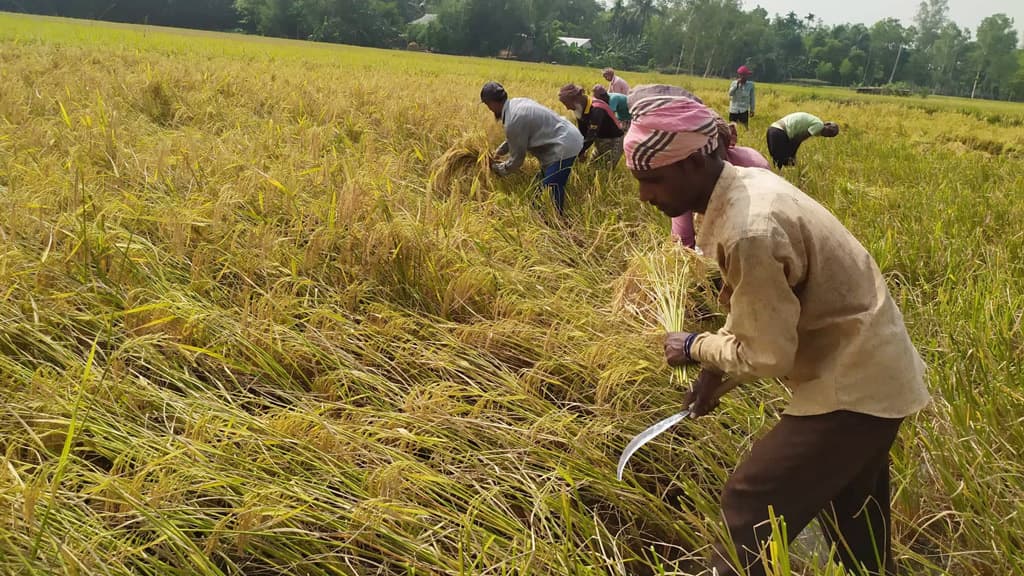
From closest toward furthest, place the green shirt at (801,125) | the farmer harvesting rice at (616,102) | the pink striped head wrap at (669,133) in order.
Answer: the pink striped head wrap at (669,133) < the green shirt at (801,125) < the farmer harvesting rice at (616,102)

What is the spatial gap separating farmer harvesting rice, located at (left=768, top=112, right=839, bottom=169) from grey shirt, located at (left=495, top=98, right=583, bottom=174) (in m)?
1.94

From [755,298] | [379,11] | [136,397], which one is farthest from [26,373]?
[379,11]

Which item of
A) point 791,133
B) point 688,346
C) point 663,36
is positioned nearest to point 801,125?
point 791,133

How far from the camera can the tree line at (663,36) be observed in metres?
47.6

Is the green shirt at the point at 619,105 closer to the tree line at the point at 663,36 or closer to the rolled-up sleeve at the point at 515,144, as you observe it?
the rolled-up sleeve at the point at 515,144

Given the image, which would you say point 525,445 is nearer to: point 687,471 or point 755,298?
point 687,471

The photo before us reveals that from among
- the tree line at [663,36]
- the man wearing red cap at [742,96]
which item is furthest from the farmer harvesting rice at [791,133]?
the tree line at [663,36]

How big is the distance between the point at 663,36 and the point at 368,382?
70.9m

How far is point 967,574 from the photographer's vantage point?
1.51 meters

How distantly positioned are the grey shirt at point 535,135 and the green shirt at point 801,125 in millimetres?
1949

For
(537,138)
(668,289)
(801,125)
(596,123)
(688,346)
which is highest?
(801,125)

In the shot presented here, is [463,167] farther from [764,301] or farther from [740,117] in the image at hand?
[740,117]

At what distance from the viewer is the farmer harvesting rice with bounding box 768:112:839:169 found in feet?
15.4

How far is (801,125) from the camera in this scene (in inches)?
190
